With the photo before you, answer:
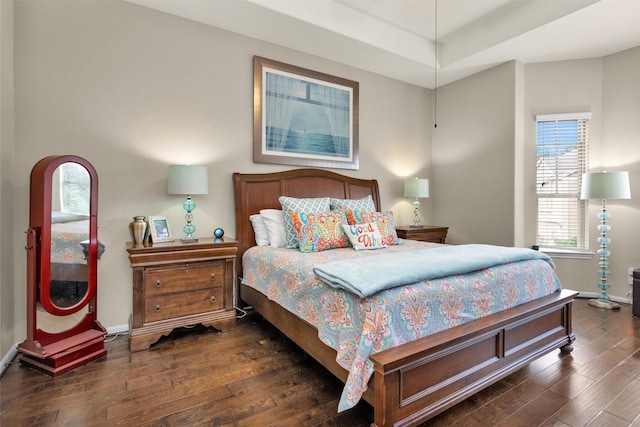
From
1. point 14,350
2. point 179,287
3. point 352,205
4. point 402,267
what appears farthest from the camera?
point 352,205

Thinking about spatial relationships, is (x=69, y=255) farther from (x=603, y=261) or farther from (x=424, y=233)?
(x=603, y=261)

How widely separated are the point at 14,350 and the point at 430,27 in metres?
4.79

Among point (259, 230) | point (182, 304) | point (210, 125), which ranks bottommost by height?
point (182, 304)

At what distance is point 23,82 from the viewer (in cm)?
234

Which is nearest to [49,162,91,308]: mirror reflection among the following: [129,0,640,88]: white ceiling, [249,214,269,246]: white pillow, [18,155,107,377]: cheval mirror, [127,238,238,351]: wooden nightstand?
[18,155,107,377]: cheval mirror

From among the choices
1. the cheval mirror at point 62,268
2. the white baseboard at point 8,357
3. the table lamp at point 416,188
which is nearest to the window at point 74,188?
the cheval mirror at point 62,268

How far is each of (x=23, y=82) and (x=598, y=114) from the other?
5587 millimetres

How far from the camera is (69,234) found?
215cm

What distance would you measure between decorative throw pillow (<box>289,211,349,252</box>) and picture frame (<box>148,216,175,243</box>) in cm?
106

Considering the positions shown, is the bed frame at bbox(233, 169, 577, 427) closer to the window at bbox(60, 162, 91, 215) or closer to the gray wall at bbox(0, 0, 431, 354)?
the gray wall at bbox(0, 0, 431, 354)

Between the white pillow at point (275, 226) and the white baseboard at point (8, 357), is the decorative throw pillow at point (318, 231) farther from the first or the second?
the white baseboard at point (8, 357)

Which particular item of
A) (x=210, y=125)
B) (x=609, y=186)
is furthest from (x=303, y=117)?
(x=609, y=186)

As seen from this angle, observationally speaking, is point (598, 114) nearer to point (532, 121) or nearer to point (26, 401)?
point (532, 121)

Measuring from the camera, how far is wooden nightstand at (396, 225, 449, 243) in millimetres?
3916
